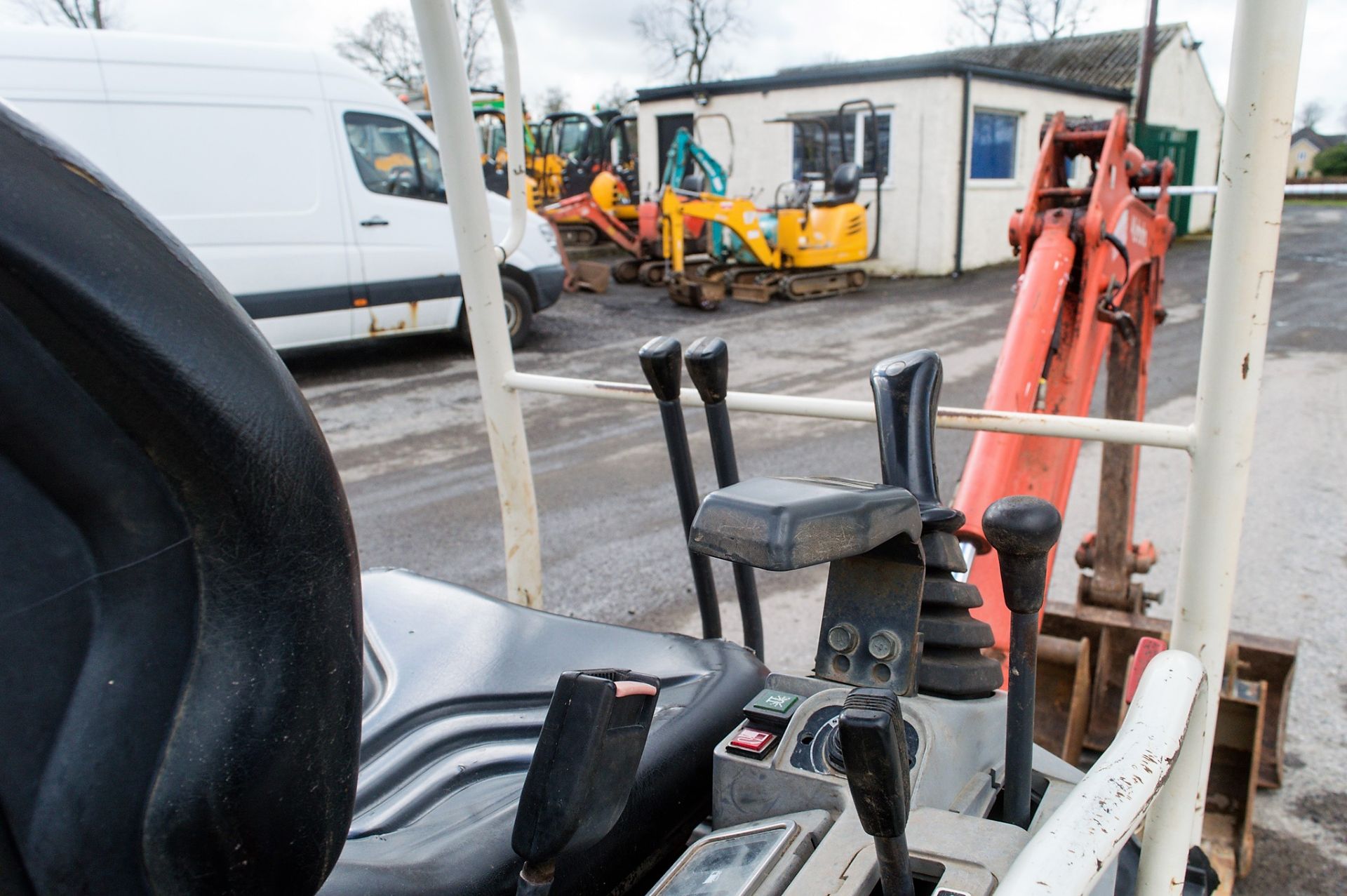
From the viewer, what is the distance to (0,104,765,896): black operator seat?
0.55 meters

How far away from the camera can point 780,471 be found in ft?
17.3

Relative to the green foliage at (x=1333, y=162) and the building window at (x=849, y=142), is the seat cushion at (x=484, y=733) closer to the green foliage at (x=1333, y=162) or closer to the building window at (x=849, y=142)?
the building window at (x=849, y=142)

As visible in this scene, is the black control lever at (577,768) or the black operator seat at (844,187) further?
the black operator seat at (844,187)

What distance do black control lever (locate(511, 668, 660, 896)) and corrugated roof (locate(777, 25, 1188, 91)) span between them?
2218 cm

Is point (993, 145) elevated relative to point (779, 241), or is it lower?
elevated

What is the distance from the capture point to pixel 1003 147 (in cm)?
1636

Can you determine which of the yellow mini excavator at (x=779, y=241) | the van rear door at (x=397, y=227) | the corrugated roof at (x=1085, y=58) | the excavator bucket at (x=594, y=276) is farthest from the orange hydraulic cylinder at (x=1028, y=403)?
the corrugated roof at (x=1085, y=58)

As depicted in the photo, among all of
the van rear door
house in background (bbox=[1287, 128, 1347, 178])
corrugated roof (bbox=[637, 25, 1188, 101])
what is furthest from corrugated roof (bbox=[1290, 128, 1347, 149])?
the van rear door

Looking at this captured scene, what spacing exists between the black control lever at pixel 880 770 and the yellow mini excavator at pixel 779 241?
1118 cm

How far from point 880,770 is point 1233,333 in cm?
73

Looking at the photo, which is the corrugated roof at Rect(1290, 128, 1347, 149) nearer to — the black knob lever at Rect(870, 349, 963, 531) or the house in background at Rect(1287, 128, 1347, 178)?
the house in background at Rect(1287, 128, 1347, 178)

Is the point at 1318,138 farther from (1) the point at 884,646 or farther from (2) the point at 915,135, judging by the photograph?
(1) the point at 884,646

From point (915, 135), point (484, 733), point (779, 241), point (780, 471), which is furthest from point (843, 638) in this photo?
point (915, 135)

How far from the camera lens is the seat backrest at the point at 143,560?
0.55m
